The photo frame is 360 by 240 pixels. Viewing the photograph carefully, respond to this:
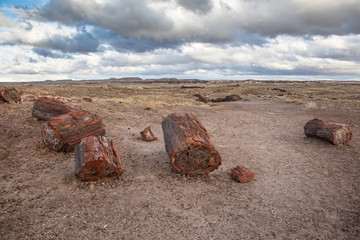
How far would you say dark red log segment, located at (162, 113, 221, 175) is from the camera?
229 inches

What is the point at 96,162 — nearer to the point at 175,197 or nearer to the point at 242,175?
the point at 175,197

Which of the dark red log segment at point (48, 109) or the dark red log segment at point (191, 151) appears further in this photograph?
the dark red log segment at point (48, 109)

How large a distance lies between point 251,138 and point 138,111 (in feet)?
29.0

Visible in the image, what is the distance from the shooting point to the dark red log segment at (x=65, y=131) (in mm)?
7055

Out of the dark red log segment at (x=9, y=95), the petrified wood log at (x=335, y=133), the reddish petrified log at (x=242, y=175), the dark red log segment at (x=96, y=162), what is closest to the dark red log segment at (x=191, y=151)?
the reddish petrified log at (x=242, y=175)

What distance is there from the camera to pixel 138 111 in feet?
54.4

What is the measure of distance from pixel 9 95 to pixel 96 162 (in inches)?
463

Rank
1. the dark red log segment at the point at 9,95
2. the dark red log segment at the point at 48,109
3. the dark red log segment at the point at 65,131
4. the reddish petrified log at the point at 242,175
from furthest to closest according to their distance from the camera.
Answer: the dark red log segment at the point at 9,95
the dark red log segment at the point at 48,109
the dark red log segment at the point at 65,131
the reddish petrified log at the point at 242,175

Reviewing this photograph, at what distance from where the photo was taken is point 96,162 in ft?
17.1

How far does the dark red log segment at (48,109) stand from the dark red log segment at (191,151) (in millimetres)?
6360

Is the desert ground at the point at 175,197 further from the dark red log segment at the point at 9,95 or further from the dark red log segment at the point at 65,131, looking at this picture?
the dark red log segment at the point at 9,95

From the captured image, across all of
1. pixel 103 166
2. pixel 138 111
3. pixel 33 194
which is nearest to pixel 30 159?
pixel 33 194

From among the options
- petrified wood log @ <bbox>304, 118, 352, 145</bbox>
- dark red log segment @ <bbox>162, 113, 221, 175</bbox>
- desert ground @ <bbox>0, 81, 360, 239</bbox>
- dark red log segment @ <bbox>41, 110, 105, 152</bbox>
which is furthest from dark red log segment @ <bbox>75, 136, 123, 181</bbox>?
petrified wood log @ <bbox>304, 118, 352, 145</bbox>

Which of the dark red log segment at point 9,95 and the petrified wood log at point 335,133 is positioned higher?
the dark red log segment at point 9,95
